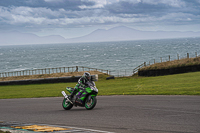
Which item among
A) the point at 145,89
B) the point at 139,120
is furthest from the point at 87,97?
A: the point at 145,89

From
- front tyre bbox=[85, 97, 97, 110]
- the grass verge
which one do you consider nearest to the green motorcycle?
front tyre bbox=[85, 97, 97, 110]

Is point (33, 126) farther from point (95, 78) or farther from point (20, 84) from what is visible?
point (20, 84)

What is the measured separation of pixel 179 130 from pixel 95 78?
5.09 metres

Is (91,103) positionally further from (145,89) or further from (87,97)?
(145,89)

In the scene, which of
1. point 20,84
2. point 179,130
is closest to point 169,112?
point 179,130

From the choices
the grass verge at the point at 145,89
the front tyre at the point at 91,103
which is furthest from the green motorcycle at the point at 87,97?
the grass verge at the point at 145,89

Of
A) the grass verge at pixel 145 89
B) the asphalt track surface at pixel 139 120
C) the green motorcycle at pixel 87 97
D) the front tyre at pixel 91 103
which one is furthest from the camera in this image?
the grass verge at pixel 145 89

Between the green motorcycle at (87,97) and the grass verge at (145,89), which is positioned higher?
the green motorcycle at (87,97)

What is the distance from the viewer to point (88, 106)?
38.7ft

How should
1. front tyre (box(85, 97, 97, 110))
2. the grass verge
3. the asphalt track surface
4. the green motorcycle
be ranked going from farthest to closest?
the grass verge
front tyre (box(85, 97, 97, 110))
the green motorcycle
the asphalt track surface

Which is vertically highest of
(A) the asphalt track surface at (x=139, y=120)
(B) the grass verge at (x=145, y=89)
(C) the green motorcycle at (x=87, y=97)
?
(C) the green motorcycle at (x=87, y=97)

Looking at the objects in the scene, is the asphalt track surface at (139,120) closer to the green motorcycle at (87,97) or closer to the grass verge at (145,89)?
the green motorcycle at (87,97)

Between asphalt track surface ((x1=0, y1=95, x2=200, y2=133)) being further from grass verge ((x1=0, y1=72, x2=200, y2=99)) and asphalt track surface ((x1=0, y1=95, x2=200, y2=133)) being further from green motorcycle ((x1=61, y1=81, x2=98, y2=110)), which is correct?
grass verge ((x1=0, y1=72, x2=200, y2=99))

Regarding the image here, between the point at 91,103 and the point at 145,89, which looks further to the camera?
the point at 145,89
